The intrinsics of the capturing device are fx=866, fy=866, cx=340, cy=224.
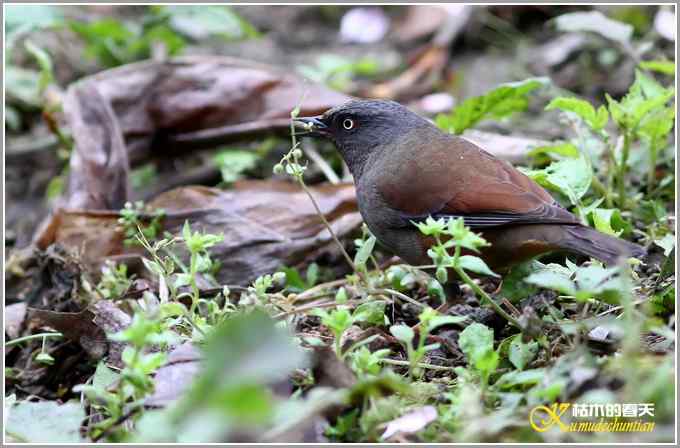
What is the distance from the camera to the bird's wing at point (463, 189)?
393 centimetres

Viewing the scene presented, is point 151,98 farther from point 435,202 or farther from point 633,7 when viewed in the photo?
point 633,7

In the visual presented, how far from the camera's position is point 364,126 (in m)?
5.02

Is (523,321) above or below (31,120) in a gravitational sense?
above

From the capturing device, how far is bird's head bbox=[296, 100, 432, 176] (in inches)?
195

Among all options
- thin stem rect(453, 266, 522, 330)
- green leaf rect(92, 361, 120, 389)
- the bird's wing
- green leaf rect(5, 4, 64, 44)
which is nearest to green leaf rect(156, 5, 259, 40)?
green leaf rect(5, 4, 64, 44)

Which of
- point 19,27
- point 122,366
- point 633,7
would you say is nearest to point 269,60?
point 19,27

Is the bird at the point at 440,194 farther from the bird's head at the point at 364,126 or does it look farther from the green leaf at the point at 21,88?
the green leaf at the point at 21,88

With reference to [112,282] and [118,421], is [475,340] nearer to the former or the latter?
[118,421]

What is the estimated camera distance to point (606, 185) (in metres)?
5.16

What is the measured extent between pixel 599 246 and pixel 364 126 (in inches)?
71.6

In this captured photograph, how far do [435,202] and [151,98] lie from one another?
9.93ft

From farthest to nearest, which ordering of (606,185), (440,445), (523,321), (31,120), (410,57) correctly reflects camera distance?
1. (410,57)
2. (31,120)
3. (606,185)
4. (523,321)
5. (440,445)

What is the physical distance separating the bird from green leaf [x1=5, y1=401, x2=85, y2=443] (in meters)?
1.61

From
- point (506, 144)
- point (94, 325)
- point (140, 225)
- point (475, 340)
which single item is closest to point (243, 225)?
point (140, 225)
